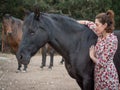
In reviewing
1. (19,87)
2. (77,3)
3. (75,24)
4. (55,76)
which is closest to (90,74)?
(75,24)

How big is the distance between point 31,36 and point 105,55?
103cm

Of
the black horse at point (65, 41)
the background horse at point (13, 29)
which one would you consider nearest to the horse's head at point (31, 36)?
the black horse at point (65, 41)

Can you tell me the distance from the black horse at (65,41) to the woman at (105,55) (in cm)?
16

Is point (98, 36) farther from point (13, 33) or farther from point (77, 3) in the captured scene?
point (77, 3)

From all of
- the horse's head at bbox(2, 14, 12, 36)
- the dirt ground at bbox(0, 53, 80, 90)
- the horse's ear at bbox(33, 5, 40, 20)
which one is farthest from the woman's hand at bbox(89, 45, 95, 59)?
the horse's head at bbox(2, 14, 12, 36)

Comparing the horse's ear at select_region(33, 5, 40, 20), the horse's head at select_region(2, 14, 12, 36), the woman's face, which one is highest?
the horse's ear at select_region(33, 5, 40, 20)

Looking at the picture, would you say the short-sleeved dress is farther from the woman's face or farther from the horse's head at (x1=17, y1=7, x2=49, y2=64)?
the horse's head at (x1=17, y1=7, x2=49, y2=64)

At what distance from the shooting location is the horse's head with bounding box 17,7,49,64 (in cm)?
522

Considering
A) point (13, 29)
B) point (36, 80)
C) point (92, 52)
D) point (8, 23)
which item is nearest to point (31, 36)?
point (92, 52)

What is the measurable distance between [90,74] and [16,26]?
30.9ft

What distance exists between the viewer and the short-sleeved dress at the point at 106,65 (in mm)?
5164

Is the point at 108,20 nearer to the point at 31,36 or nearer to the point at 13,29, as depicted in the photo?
the point at 31,36

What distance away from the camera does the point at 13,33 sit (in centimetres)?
1453

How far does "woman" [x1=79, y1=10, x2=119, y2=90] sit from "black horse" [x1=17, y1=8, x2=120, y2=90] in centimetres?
16
